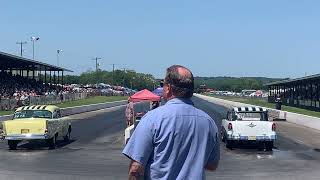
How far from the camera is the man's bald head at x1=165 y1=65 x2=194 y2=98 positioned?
4562 millimetres

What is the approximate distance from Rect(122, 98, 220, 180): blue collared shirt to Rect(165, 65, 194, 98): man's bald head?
0.06 meters

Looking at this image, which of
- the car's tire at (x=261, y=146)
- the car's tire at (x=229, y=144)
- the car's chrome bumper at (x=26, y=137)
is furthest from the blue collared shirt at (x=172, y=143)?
the car's tire at (x=261, y=146)

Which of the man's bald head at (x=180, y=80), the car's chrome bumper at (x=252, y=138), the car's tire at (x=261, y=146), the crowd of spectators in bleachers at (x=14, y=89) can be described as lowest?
the car's tire at (x=261, y=146)

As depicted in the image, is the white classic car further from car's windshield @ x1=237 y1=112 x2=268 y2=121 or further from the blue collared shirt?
the blue collared shirt

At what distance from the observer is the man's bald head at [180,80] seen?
180 inches

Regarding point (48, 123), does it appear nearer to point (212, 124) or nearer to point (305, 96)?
point (212, 124)

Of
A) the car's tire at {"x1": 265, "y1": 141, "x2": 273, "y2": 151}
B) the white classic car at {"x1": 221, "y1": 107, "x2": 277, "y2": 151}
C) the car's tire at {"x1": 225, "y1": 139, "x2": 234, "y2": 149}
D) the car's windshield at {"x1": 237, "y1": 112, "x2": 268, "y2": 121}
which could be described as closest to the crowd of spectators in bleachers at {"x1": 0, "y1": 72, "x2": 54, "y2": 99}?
the car's tire at {"x1": 225, "y1": 139, "x2": 234, "y2": 149}

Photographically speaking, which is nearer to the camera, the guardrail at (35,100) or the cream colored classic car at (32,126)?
the cream colored classic car at (32,126)

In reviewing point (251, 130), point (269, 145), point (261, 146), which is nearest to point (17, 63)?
point (261, 146)

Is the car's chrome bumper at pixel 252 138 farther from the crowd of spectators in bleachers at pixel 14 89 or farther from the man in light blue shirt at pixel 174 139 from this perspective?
the crowd of spectators in bleachers at pixel 14 89

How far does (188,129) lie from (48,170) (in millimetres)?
11725

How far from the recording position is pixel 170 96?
15.2 ft

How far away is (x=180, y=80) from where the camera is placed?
4.56 m

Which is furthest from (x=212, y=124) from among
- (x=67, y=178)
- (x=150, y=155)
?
(x=67, y=178)
